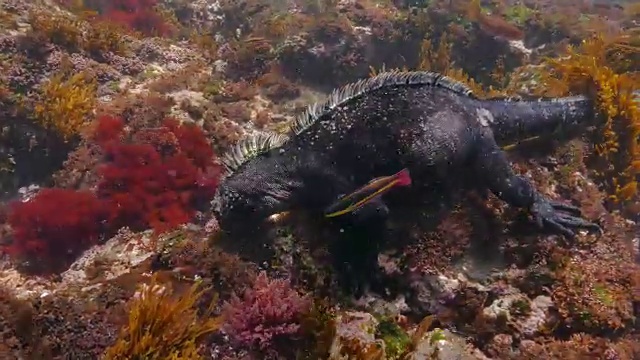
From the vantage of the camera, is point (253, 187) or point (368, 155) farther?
point (368, 155)

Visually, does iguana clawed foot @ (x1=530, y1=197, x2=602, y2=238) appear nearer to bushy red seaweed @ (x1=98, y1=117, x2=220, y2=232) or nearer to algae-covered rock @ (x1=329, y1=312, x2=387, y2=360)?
algae-covered rock @ (x1=329, y1=312, x2=387, y2=360)

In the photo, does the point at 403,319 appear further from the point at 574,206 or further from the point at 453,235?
the point at 574,206

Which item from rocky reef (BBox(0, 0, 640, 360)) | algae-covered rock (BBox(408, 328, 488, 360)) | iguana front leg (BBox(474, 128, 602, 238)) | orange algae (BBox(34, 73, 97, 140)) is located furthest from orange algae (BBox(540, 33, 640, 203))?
orange algae (BBox(34, 73, 97, 140))

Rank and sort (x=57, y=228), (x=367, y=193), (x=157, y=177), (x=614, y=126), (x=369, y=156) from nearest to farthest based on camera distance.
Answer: (x=367, y=193) → (x=369, y=156) → (x=57, y=228) → (x=157, y=177) → (x=614, y=126)

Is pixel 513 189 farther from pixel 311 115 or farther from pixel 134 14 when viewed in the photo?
pixel 134 14

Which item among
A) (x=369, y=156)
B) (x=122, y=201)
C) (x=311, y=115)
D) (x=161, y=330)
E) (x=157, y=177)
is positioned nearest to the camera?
(x=161, y=330)

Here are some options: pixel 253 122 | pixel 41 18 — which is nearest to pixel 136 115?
pixel 253 122

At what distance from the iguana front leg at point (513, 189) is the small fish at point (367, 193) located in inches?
→ 50.4

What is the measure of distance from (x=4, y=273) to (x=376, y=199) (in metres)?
4.60

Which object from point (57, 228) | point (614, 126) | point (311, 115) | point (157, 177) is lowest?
point (57, 228)

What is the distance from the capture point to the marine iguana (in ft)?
15.0

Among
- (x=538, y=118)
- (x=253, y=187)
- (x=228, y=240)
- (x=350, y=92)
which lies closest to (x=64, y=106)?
(x=228, y=240)

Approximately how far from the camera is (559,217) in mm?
4914

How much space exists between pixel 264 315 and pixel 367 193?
1.41 meters
